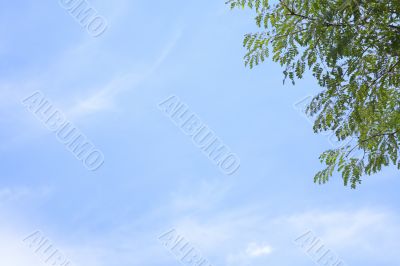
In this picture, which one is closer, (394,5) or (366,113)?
(394,5)

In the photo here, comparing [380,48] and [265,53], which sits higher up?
[380,48]

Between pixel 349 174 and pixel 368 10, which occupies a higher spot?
pixel 368 10

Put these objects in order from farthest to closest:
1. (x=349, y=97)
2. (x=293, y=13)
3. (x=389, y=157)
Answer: (x=389, y=157) → (x=349, y=97) → (x=293, y=13)

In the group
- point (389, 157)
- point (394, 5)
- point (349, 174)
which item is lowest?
point (349, 174)

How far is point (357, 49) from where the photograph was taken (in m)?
9.69

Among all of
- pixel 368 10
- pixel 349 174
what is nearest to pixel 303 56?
pixel 368 10

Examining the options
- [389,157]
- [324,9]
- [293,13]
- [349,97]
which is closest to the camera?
[324,9]

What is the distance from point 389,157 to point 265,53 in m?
3.35

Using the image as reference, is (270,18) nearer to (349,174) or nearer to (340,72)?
(340,72)

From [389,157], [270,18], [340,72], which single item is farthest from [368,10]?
[389,157]

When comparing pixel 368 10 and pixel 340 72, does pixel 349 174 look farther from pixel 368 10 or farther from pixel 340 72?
pixel 368 10

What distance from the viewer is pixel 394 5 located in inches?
364

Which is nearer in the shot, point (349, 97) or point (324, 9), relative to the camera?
point (324, 9)

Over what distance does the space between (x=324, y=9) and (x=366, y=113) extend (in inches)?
86.9
